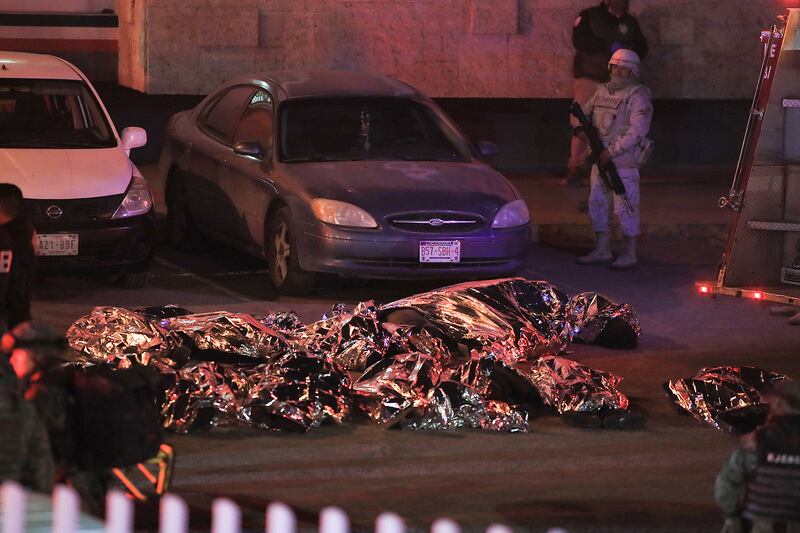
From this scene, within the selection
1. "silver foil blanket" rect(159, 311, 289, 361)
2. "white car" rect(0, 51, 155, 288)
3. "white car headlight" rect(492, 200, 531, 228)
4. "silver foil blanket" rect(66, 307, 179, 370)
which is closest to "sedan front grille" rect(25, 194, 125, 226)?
"white car" rect(0, 51, 155, 288)

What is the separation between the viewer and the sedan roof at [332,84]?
12219mm

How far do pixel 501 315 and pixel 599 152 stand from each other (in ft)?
12.3

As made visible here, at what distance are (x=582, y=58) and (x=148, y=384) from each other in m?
11.6

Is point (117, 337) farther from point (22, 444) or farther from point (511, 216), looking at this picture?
point (22, 444)

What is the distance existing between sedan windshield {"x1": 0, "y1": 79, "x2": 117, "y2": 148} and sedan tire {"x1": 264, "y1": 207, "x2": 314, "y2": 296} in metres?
1.40

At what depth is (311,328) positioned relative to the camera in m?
9.35

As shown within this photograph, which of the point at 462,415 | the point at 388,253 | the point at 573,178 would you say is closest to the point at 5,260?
the point at 462,415

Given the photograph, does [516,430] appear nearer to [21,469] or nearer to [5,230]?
[5,230]

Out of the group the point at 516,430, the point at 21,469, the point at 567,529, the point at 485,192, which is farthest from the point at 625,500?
the point at 485,192

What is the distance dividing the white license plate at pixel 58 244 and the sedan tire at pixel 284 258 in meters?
1.51

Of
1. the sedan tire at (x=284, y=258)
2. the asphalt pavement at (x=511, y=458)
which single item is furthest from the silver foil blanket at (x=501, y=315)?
the sedan tire at (x=284, y=258)

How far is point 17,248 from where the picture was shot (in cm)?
780

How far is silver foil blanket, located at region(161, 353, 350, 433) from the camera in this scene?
7852mm

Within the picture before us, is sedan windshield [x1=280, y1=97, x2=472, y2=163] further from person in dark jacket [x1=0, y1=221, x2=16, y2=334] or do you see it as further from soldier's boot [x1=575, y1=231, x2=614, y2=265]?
person in dark jacket [x1=0, y1=221, x2=16, y2=334]
